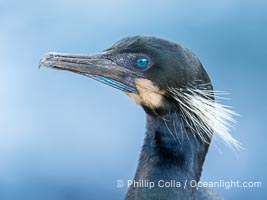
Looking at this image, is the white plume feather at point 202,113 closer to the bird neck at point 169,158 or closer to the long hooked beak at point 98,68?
the bird neck at point 169,158

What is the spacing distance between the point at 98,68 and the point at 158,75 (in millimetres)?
158

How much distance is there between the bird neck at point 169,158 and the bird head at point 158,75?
26 mm

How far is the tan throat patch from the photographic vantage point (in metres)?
1.92

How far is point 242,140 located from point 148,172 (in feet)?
4.83

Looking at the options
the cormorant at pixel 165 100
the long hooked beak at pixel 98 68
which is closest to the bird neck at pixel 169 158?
the cormorant at pixel 165 100

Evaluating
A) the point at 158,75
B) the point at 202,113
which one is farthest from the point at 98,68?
the point at 202,113

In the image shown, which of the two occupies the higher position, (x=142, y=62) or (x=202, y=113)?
(x=142, y=62)

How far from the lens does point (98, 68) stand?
6.43ft

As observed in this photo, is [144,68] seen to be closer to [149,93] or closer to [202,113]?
[149,93]

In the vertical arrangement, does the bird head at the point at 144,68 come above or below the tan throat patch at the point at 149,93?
above

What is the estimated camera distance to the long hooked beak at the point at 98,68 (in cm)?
193

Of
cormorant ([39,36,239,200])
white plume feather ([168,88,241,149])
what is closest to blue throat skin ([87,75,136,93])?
cormorant ([39,36,239,200])

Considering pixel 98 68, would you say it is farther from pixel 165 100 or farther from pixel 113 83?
pixel 165 100

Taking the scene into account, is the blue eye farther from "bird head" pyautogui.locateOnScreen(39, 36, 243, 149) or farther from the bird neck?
the bird neck
